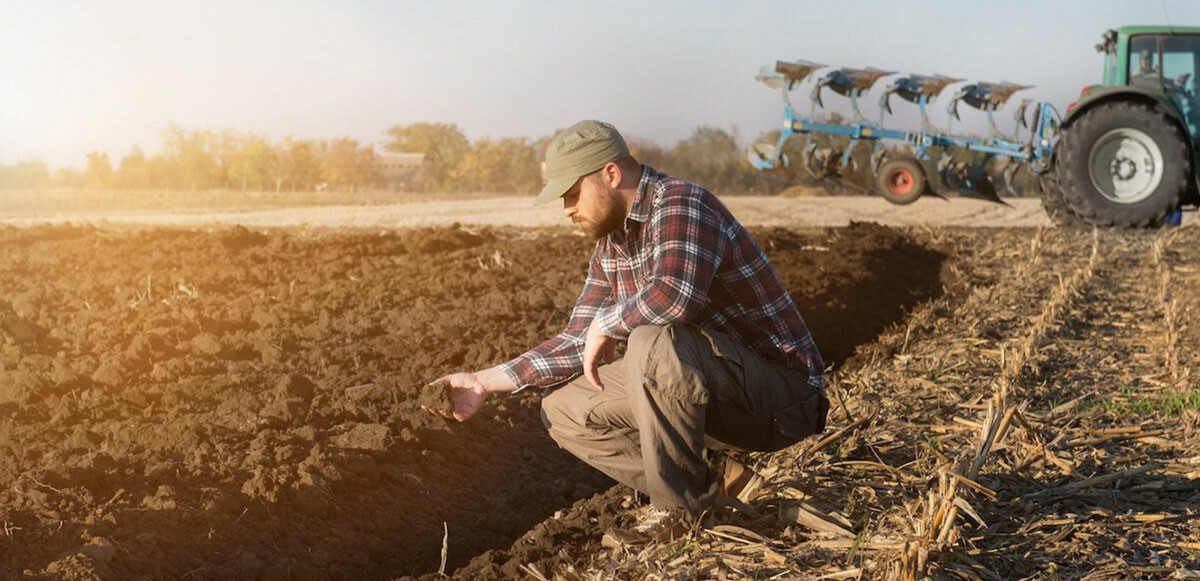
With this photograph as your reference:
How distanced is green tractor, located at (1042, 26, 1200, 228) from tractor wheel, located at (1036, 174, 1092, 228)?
0.85 meters

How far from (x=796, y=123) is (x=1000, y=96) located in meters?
2.16

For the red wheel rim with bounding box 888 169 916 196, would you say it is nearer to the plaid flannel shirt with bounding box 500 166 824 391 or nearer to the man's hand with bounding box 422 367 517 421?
the plaid flannel shirt with bounding box 500 166 824 391

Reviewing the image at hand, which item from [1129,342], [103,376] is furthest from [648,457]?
[1129,342]

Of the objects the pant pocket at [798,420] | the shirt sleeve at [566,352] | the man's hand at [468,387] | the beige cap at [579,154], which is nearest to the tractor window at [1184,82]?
the pant pocket at [798,420]

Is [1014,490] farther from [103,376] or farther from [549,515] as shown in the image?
[103,376]

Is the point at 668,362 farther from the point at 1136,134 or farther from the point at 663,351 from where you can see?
the point at 1136,134

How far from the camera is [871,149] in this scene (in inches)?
544

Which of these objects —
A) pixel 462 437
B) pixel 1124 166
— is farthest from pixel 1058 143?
pixel 462 437

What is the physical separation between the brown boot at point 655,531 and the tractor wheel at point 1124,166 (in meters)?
8.64

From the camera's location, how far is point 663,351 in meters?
3.19

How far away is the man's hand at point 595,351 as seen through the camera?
132 inches

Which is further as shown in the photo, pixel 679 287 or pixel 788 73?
pixel 788 73

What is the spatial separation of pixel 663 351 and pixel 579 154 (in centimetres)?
58

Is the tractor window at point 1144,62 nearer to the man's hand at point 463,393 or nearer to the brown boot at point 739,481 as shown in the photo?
the brown boot at point 739,481
